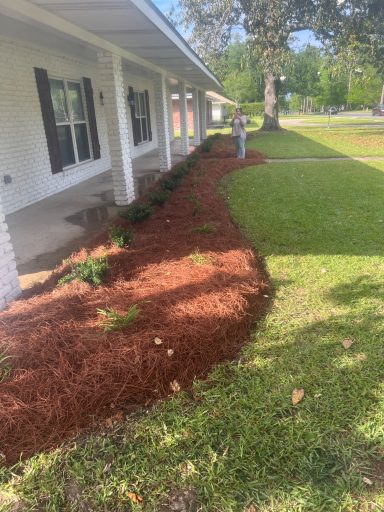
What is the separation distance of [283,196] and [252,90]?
60.1 metres

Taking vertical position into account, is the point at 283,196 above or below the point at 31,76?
below

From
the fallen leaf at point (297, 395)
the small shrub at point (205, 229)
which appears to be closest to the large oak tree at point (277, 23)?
the small shrub at point (205, 229)

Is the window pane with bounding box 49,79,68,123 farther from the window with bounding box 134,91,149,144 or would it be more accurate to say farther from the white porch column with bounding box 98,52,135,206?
the window with bounding box 134,91,149,144

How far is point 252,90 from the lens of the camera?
6241cm

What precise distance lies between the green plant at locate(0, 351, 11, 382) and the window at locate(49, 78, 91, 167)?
6.76 meters

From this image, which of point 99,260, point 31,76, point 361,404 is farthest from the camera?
point 31,76

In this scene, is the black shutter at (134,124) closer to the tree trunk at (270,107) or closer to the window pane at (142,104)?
the window pane at (142,104)

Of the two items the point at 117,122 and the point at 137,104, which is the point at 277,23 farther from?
the point at 117,122

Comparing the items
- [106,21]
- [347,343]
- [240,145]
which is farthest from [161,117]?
[347,343]

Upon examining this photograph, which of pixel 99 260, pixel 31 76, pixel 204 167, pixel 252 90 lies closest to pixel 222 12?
pixel 204 167

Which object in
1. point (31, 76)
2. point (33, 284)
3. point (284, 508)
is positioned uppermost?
point (31, 76)

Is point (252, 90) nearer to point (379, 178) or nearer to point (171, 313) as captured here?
point (379, 178)

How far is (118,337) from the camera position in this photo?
9.78 ft

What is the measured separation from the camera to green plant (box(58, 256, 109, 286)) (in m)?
3.79
